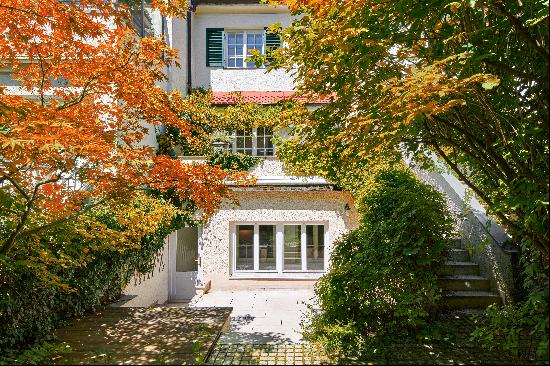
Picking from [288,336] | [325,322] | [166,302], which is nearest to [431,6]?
[325,322]

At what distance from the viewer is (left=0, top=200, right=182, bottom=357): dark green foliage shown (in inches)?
271

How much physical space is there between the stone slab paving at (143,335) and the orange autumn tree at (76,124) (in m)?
2.08

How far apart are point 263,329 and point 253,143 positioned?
898cm

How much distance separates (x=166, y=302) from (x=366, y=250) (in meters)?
10.2

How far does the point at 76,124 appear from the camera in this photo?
7074mm

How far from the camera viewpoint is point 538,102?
5.67 m

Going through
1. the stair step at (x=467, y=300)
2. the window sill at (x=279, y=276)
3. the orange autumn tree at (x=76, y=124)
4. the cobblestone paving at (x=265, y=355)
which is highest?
the orange autumn tree at (x=76, y=124)

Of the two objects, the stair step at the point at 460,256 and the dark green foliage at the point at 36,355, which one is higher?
the stair step at the point at 460,256

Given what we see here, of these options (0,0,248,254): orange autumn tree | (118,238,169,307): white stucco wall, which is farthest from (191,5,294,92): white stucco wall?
(0,0,248,254): orange autumn tree

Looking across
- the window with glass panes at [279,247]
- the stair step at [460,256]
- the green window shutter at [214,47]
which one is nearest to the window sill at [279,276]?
the window with glass panes at [279,247]

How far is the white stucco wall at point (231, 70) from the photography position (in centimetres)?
1905

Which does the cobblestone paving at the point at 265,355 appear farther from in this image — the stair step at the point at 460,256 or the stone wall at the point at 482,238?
the stair step at the point at 460,256

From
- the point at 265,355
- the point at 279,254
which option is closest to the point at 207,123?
the point at 279,254

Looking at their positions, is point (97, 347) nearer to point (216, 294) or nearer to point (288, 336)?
point (288, 336)
